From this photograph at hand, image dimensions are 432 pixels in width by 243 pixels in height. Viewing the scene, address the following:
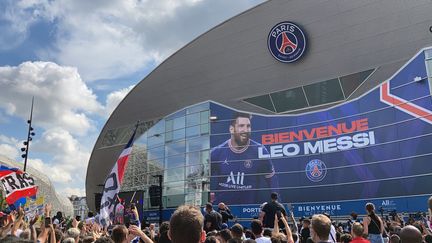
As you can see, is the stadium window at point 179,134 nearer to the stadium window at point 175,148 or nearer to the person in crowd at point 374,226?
the stadium window at point 175,148

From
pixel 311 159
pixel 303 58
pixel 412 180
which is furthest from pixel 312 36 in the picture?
pixel 412 180

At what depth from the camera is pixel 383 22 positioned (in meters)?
26.2

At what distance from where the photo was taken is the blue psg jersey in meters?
28.4

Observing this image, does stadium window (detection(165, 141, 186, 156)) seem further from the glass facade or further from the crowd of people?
the crowd of people

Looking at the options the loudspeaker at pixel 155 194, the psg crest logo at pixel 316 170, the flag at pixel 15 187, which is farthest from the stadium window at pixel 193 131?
the flag at pixel 15 187

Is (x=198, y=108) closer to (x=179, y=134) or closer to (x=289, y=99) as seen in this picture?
(x=179, y=134)

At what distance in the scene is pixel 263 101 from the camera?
30.9 m

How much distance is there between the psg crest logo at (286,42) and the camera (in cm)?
2975

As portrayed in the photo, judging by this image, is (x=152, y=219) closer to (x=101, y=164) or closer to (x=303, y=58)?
(x=101, y=164)

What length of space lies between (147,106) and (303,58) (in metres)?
16.7

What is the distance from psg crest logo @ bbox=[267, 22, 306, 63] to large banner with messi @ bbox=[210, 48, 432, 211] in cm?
476

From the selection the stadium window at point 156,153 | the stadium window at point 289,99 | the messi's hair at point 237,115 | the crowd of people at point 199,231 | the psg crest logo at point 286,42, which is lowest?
the crowd of people at point 199,231

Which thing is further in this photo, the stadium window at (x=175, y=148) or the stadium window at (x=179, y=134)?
the stadium window at (x=179, y=134)

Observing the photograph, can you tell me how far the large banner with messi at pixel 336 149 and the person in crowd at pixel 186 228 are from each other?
2253 centimetres
